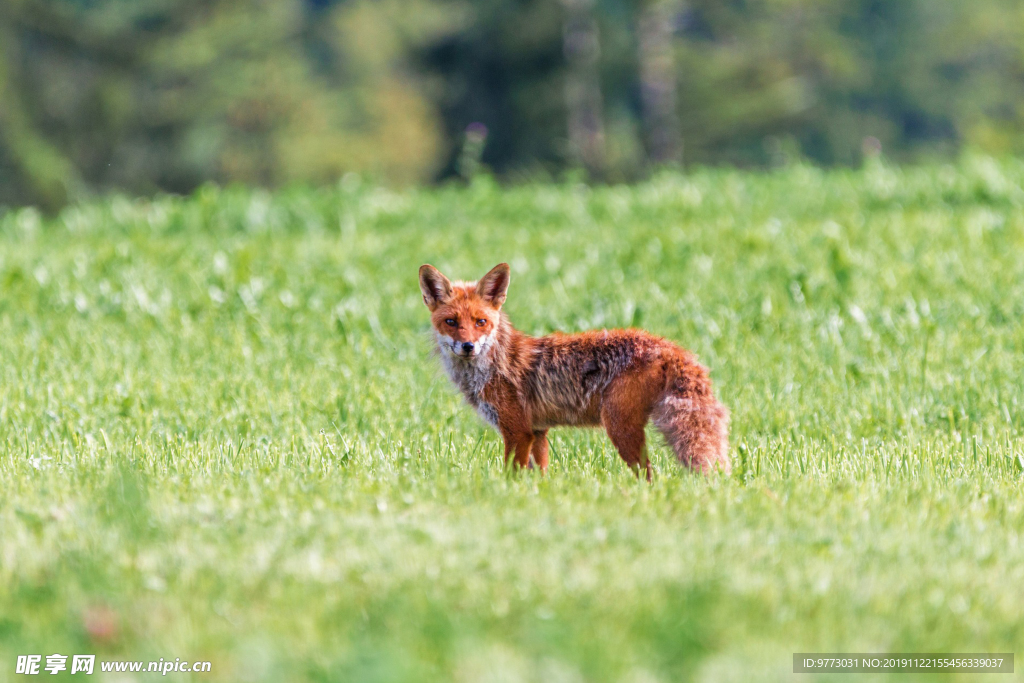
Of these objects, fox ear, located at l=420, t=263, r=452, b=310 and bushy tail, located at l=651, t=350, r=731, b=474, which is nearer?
bushy tail, located at l=651, t=350, r=731, b=474

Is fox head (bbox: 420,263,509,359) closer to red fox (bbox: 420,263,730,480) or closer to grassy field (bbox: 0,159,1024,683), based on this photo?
red fox (bbox: 420,263,730,480)

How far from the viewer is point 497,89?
40656 millimetres

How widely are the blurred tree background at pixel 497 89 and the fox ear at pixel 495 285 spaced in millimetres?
24532

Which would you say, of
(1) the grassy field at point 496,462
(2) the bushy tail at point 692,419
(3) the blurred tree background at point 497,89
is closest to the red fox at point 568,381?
(2) the bushy tail at point 692,419

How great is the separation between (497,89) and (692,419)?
3702cm

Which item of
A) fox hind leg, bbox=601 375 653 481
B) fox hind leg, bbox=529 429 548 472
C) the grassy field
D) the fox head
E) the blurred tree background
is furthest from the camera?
the blurred tree background

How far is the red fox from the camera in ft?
16.2

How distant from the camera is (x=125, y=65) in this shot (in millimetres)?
36469

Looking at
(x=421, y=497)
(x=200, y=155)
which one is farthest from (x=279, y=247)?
(x=200, y=155)

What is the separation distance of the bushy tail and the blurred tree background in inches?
987

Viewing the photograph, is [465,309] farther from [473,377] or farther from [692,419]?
[692,419]

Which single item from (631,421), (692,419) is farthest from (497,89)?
(692,419)

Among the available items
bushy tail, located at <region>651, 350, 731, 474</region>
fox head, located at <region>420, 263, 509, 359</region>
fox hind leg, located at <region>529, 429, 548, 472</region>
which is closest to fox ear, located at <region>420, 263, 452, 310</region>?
fox head, located at <region>420, 263, 509, 359</region>

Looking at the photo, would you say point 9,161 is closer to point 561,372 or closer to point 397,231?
point 397,231
